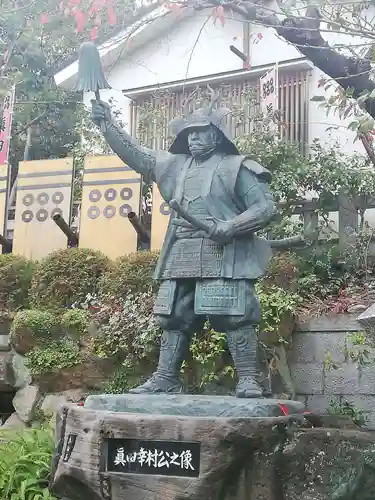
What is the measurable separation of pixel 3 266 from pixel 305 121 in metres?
5.18

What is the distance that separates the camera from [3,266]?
8.05m

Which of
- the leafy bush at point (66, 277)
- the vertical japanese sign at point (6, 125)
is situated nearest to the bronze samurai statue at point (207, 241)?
the leafy bush at point (66, 277)

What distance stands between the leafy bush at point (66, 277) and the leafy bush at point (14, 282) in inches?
11.4

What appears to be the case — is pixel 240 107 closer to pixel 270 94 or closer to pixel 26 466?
pixel 270 94

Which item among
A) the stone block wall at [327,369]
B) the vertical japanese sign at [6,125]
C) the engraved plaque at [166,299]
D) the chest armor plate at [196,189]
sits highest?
the vertical japanese sign at [6,125]

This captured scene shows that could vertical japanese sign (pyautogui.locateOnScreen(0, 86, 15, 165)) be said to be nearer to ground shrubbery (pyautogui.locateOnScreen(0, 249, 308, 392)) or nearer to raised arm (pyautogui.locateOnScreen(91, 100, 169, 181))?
ground shrubbery (pyautogui.locateOnScreen(0, 249, 308, 392))

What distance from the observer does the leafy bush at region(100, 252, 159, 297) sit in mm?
7109

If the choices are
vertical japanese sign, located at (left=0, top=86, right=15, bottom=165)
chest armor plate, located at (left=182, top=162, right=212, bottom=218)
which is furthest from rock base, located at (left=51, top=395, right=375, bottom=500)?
vertical japanese sign, located at (left=0, top=86, right=15, bottom=165)

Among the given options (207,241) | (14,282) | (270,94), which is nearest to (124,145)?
(207,241)

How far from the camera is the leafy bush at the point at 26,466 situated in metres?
4.82

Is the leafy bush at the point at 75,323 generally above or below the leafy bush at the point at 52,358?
above

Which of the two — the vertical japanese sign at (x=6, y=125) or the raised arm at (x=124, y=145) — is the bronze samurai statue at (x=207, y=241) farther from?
the vertical japanese sign at (x=6, y=125)

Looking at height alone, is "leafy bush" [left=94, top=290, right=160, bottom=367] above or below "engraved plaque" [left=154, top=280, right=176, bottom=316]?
below

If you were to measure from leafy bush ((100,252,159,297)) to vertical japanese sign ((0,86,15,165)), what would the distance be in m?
3.83
